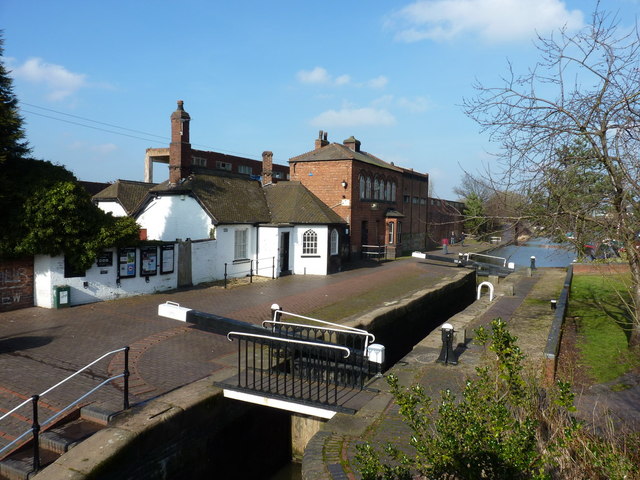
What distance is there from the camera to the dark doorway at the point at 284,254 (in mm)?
21328

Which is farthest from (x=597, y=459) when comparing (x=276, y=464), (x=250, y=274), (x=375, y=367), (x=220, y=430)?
(x=250, y=274)

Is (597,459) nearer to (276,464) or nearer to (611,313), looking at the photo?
(276,464)

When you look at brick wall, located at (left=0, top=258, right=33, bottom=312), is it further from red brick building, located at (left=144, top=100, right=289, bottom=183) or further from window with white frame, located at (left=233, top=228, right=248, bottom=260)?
red brick building, located at (left=144, top=100, right=289, bottom=183)

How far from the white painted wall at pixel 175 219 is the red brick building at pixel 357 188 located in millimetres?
9795

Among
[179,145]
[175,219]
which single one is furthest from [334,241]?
[179,145]


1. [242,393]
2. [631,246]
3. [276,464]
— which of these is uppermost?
[631,246]

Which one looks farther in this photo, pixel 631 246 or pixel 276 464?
pixel 276 464

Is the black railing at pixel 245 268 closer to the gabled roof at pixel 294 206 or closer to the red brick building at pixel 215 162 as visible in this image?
the gabled roof at pixel 294 206

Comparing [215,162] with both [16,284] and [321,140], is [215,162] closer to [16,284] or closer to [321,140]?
[321,140]

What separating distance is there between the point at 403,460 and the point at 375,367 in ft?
14.6

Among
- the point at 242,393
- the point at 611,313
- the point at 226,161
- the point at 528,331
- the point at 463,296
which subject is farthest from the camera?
the point at 226,161

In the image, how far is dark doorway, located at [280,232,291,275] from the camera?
70.0 ft

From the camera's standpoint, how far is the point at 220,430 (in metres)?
7.18

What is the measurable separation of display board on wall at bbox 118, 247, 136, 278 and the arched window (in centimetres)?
924
